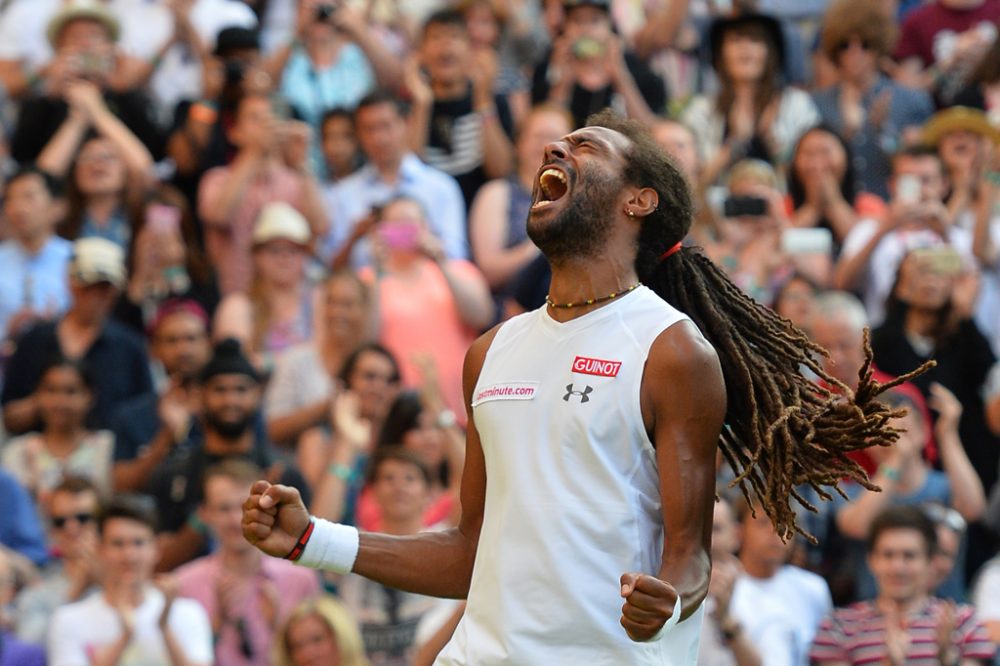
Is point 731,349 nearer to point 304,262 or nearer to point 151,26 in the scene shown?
point 304,262

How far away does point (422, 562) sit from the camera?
15.8 feet

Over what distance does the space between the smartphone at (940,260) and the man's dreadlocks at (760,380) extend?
5.19m

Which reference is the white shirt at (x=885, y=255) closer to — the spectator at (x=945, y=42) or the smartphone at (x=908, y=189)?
the smartphone at (x=908, y=189)

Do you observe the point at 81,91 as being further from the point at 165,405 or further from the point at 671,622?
the point at 671,622

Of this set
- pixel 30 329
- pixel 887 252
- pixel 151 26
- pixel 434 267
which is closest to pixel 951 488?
pixel 887 252

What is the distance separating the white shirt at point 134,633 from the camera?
7.92 meters

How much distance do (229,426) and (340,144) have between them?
2.83 metres

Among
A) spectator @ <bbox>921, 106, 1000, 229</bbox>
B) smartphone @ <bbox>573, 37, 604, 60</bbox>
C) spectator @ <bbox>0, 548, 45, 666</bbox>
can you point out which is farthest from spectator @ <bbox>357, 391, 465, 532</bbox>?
spectator @ <bbox>921, 106, 1000, 229</bbox>

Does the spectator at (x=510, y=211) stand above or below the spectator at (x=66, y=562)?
above

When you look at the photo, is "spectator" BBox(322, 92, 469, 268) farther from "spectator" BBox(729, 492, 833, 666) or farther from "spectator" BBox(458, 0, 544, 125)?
"spectator" BBox(729, 492, 833, 666)

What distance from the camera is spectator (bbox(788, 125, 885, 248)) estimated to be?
439 inches

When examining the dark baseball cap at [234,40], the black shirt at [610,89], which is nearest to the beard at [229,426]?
the dark baseball cap at [234,40]

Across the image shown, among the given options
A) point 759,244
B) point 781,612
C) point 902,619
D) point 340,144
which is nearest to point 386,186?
point 340,144

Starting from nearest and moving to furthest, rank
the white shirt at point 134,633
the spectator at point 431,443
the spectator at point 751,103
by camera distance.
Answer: the white shirt at point 134,633 → the spectator at point 431,443 → the spectator at point 751,103
